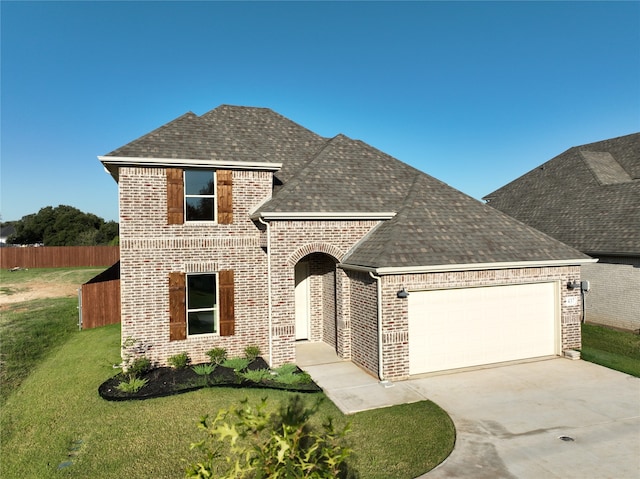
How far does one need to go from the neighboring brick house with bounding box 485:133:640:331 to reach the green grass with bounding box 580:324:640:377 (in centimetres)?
110

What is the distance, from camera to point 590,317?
16.7m

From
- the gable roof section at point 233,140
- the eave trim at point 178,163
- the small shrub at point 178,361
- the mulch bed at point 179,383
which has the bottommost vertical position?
the mulch bed at point 179,383

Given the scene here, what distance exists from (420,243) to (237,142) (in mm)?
6110

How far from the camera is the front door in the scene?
1396cm

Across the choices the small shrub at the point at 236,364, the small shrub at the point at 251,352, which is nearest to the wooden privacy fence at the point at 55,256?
the small shrub at the point at 251,352

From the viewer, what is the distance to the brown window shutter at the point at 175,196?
1142cm

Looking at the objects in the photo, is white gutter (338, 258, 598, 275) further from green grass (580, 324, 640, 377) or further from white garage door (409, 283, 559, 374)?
green grass (580, 324, 640, 377)

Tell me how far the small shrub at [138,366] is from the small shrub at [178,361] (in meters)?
0.56

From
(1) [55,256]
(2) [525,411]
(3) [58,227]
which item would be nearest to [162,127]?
(2) [525,411]

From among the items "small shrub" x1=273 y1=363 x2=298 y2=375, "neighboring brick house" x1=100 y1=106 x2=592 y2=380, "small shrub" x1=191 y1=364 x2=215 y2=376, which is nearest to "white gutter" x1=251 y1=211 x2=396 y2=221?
"neighboring brick house" x1=100 y1=106 x2=592 y2=380

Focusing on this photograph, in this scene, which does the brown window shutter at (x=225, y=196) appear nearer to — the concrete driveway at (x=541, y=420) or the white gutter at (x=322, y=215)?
the white gutter at (x=322, y=215)

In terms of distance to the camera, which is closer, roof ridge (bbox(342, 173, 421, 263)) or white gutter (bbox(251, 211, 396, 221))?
white gutter (bbox(251, 211, 396, 221))

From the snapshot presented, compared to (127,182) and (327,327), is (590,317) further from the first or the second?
(127,182)

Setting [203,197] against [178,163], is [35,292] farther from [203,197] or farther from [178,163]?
[178,163]
